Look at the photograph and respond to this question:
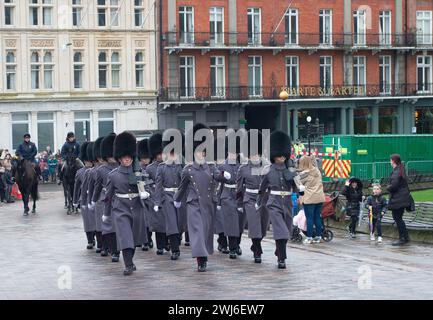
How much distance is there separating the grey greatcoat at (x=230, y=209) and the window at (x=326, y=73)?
41039 millimetres

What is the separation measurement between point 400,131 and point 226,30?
12.3 metres

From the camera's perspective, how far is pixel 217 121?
57.8 meters

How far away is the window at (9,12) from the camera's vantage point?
174 feet

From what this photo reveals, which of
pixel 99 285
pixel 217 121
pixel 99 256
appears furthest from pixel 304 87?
pixel 99 285

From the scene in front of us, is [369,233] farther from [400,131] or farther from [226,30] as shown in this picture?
[400,131]

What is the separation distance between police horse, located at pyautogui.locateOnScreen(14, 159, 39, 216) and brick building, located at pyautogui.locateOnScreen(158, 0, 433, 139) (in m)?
24.7

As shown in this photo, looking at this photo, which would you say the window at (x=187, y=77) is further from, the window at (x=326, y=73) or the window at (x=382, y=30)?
the window at (x=382, y=30)

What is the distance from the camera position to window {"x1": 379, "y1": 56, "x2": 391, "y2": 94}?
201ft

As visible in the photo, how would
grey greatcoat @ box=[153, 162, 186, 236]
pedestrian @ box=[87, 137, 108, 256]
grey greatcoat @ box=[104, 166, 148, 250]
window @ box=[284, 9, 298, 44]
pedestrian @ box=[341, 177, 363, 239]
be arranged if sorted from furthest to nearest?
window @ box=[284, 9, 298, 44], pedestrian @ box=[341, 177, 363, 239], pedestrian @ box=[87, 137, 108, 256], grey greatcoat @ box=[153, 162, 186, 236], grey greatcoat @ box=[104, 166, 148, 250]

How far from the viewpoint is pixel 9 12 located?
53.4 metres

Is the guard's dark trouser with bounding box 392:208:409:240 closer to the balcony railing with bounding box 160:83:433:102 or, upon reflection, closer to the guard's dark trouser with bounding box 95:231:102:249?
the guard's dark trouser with bounding box 95:231:102:249

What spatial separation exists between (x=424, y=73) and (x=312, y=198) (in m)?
42.2

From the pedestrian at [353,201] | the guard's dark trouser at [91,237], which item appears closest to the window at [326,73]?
the pedestrian at [353,201]

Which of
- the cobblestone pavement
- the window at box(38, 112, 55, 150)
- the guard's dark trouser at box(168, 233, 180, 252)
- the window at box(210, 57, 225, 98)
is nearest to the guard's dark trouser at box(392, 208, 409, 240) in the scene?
the cobblestone pavement
